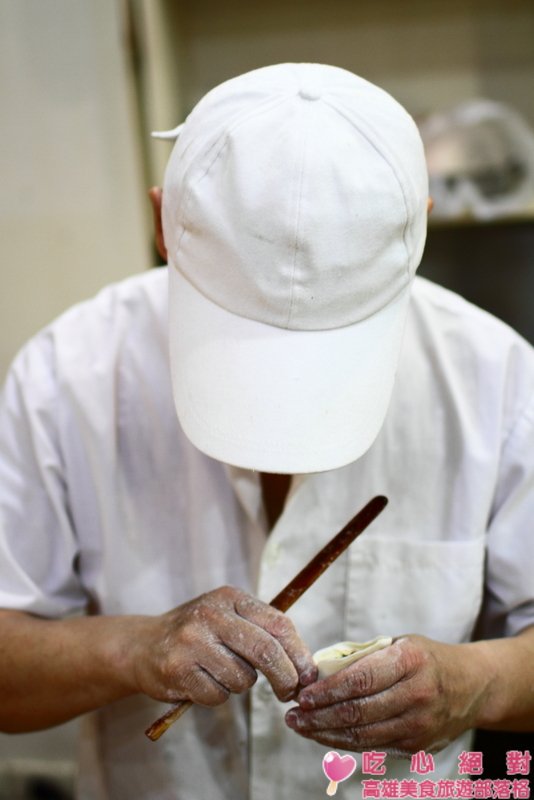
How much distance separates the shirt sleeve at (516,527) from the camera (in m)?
1.04

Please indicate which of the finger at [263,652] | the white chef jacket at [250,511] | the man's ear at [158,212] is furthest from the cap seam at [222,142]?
the finger at [263,652]

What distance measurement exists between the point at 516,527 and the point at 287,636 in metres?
0.36

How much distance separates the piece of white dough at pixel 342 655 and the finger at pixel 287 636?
2cm

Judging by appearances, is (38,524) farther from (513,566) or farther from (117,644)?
(513,566)

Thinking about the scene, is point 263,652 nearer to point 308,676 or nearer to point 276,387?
point 308,676

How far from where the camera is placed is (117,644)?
0.97 meters

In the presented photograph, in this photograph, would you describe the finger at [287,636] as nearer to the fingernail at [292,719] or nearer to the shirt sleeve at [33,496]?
the fingernail at [292,719]

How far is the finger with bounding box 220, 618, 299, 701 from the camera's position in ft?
2.80

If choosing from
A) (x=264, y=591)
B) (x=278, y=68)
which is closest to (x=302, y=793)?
(x=264, y=591)

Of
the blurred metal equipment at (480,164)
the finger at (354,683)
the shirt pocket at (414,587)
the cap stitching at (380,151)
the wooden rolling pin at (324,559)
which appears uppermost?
the cap stitching at (380,151)

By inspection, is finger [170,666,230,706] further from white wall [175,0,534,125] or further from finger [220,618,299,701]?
white wall [175,0,534,125]

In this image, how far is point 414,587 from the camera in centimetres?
108

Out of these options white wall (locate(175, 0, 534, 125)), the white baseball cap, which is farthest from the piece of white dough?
white wall (locate(175, 0, 534, 125))

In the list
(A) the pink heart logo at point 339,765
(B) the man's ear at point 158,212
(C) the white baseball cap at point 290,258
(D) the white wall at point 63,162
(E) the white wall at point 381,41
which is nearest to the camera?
(C) the white baseball cap at point 290,258
